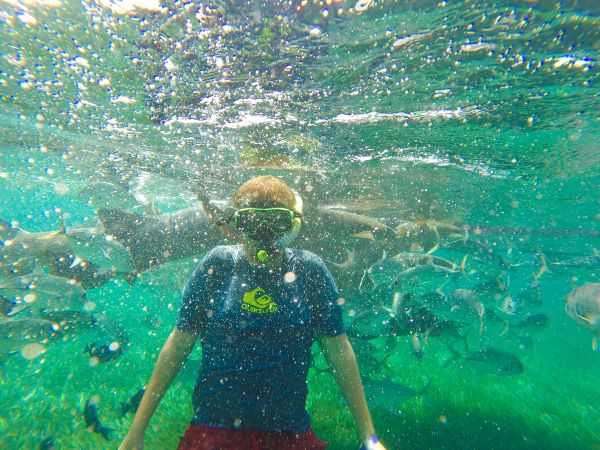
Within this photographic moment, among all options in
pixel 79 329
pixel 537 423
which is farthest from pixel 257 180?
pixel 537 423

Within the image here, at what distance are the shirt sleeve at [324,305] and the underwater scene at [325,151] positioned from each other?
3197 millimetres

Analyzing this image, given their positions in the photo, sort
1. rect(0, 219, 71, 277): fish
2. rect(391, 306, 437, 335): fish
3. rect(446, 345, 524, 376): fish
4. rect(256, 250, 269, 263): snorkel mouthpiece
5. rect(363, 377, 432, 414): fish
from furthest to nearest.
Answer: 1. rect(0, 219, 71, 277): fish
2. rect(446, 345, 524, 376): fish
3. rect(363, 377, 432, 414): fish
4. rect(391, 306, 437, 335): fish
5. rect(256, 250, 269, 263): snorkel mouthpiece

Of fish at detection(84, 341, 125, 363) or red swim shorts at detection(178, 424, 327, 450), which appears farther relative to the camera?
fish at detection(84, 341, 125, 363)

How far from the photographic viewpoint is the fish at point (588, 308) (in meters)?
8.20

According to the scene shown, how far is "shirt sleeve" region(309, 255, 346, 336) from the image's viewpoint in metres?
3.00

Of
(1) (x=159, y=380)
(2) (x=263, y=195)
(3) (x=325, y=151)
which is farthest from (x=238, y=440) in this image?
(3) (x=325, y=151)

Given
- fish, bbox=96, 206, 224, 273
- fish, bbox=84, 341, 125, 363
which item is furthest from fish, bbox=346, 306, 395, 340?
fish, bbox=84, 341, 125, 363

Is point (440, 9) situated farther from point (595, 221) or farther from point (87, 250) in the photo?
point (595, 221)

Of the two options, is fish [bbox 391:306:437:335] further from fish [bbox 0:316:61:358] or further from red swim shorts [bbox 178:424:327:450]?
fish [bbox 0:316:61:358]

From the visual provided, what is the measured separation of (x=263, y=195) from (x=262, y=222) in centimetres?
29

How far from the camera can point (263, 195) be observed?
2939 millimetres

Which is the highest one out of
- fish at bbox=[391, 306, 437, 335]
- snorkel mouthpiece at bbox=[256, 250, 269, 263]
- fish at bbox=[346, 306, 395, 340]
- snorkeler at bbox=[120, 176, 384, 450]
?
snorkel mouthpiece at bbox=[256, 250, 269, 263]

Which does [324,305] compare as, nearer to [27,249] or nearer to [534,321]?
[534,321]

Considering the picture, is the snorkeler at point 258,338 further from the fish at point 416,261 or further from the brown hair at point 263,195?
the fish at point 416,261
